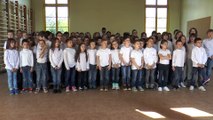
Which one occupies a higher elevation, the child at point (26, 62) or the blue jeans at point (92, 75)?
the child at point (26, 62)

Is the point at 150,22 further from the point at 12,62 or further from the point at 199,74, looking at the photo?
the point at 12,62

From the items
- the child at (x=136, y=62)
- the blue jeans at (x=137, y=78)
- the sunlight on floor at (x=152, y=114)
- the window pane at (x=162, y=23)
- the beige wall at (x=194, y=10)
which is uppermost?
the beige wall at (x=194, y=10)

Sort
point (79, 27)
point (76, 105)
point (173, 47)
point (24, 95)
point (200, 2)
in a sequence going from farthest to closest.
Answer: point (79, 27)
point (200, 2)
point (173, 47)
point (24, 95)
point (76, 105)

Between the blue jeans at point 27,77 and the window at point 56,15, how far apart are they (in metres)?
7.01

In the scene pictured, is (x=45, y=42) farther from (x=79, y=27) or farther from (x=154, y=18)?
(x=154, y=18)

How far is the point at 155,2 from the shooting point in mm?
12156

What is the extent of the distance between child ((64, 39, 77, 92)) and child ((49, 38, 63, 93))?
125mm

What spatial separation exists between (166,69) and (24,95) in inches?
117

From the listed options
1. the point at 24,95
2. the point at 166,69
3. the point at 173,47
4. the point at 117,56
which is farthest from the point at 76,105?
the point at 173,47

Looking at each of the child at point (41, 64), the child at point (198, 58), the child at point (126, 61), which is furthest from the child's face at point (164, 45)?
the child at point (41, 64)

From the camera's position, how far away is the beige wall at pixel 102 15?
37.9 ft

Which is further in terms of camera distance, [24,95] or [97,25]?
[97,25]

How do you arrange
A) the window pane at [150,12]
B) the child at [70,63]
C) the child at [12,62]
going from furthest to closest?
the window pane at [150,12] < the child at [70,63] < the child at [12,62]

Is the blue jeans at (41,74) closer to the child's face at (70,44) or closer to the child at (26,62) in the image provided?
the child at (26,62)
